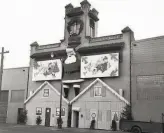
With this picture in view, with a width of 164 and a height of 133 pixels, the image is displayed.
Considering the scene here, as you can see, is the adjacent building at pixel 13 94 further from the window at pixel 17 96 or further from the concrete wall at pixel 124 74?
the concrete wall at pixel 124 74

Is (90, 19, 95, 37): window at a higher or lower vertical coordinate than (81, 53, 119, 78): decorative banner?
higher

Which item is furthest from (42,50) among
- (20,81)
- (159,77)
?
(159,77)

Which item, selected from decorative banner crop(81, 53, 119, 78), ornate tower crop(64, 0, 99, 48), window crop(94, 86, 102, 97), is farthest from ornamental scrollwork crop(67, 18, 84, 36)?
window crop(94, 86, 102, 97)

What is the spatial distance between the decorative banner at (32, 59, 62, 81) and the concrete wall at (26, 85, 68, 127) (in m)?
1.99

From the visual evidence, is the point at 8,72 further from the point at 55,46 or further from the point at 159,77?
the point at 159,77

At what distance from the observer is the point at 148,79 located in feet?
116

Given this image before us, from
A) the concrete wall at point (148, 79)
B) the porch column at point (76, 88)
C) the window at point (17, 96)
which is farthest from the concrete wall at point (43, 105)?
the concrete wall at point (148, 79)

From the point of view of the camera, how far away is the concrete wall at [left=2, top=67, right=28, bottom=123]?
47.1m

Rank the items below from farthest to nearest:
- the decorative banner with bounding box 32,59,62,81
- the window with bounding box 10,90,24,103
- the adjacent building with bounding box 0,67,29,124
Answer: the window with bounding box 10,90,24,103 → the adjacent building with bounding box 0,67,29,124 → the decorative banner with bounding box 32,59,62,81

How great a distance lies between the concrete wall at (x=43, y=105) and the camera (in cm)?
4097

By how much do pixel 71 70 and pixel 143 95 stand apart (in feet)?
40.5

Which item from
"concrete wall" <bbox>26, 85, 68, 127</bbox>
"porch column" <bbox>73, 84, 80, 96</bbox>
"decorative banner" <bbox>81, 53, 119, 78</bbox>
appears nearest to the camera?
"decorative banner" <bbox>81, 53, 119, 78</bbox>

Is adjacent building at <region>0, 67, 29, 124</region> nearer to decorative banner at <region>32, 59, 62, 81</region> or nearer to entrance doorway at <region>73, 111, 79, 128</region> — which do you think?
decorative banner at <region>32, 59, 62, 81</region>

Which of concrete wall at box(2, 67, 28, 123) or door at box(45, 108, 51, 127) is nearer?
door at box(45, 108, 51, 127)
